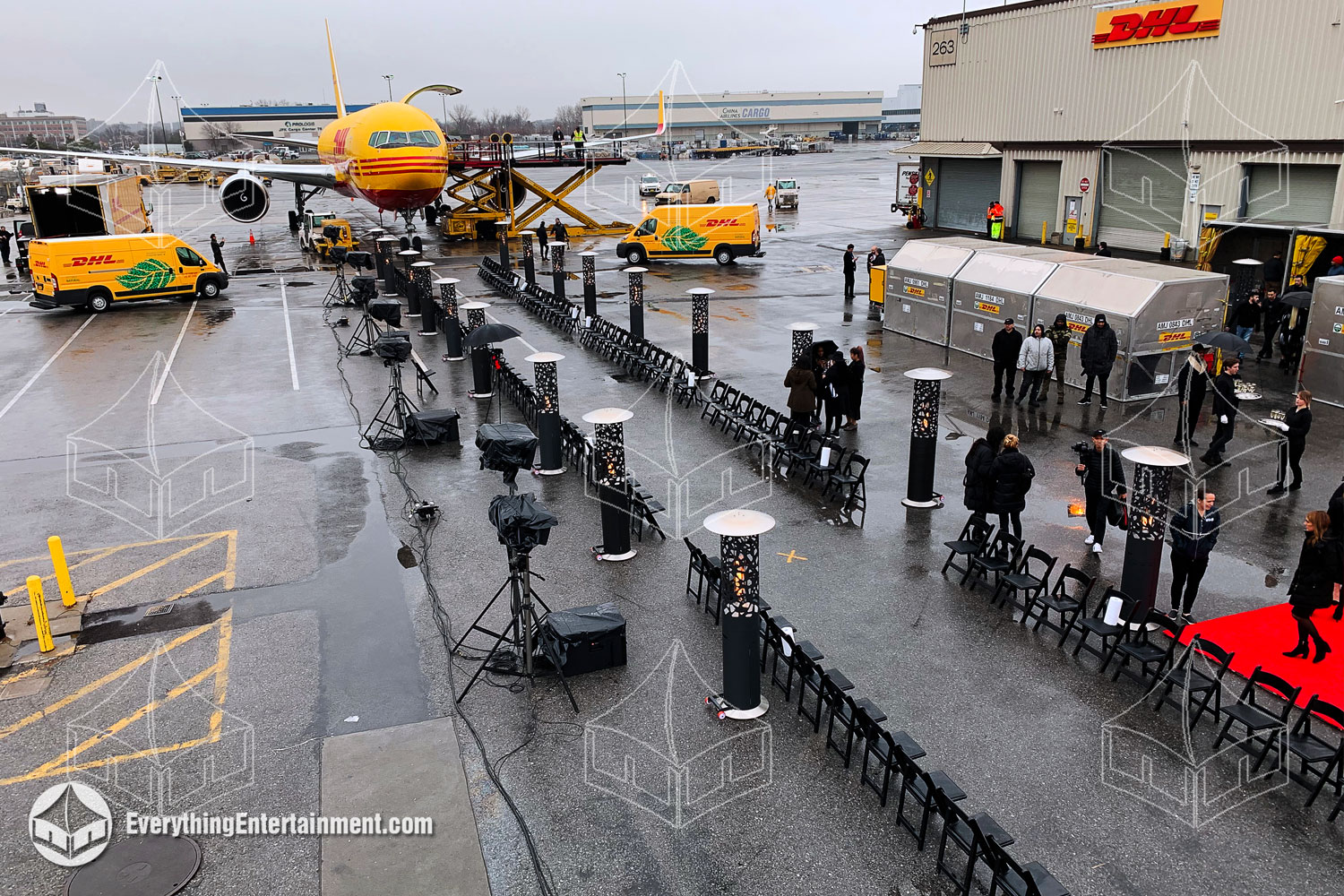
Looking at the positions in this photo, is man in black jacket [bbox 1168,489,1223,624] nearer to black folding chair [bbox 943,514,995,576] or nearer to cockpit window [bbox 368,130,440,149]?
black folding chair [bbox 943,514,995,576]

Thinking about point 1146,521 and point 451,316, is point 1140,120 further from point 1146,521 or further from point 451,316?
point 1146,521

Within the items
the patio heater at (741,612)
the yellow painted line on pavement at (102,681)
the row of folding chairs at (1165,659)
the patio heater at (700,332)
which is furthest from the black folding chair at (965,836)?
the patio heater at (700,332)

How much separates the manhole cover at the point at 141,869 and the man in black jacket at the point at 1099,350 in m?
16.2

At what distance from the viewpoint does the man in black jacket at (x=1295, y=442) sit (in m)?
12.8

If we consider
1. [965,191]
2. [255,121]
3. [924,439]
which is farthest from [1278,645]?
[255,121]

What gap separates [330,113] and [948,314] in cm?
16441

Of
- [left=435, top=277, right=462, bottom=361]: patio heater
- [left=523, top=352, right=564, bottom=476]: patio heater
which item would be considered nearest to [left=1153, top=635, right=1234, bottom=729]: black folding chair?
[left=523, top=352, right=564, bottom=476]: patio heater

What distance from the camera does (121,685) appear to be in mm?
9578

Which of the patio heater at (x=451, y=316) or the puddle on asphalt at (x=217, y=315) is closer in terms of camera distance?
the patio heater at (x=451, y=316)

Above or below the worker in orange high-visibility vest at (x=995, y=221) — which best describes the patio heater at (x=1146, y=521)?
below

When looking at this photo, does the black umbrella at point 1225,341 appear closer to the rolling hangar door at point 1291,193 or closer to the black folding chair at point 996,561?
the black folding chair at point 996,561

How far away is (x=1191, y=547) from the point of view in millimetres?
9875

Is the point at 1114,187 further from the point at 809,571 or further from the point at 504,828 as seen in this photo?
the point at 504,828

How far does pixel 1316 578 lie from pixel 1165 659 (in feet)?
5.79
